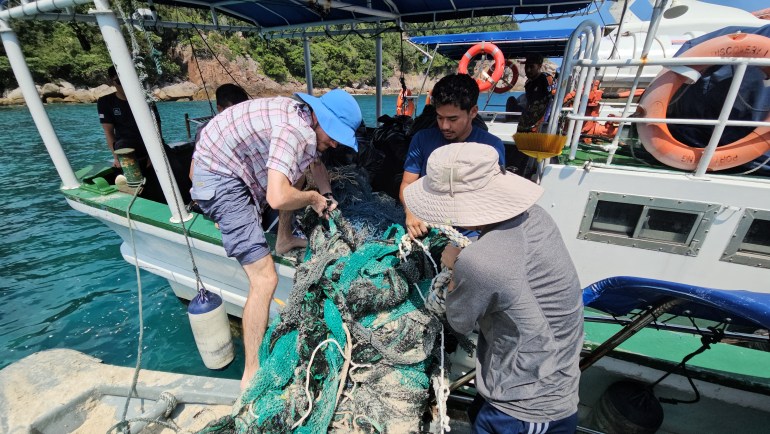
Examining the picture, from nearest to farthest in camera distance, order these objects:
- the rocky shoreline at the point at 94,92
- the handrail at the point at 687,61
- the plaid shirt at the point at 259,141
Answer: the handrail at the point at 687,61 < the plaid shirt at the point at 259,141 < the rocky shoreline at the point at 94,92

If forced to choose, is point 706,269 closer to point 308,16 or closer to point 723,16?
point 308,16

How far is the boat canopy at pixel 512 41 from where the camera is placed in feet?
21.4

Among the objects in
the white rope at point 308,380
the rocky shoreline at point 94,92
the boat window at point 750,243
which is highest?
the boat window at point 750,243

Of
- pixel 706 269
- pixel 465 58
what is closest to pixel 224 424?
pixel 706 269

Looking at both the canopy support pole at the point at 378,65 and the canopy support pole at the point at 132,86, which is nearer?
the canopy support pole at the point at 132,86

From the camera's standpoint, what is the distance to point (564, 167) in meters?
2.60

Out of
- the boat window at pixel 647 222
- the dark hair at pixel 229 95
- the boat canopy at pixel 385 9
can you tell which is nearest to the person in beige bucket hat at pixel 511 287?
the boat window at pixel 647 222

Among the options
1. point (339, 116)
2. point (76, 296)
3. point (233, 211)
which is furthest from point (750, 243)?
point (76, 296)

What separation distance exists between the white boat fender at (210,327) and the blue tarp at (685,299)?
2.66m

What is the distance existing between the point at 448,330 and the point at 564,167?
5.15 feet

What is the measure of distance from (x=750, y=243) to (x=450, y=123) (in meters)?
2.37

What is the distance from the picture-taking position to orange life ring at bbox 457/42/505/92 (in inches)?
255

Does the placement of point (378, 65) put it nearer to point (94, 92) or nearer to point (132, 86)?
point (132, 86)

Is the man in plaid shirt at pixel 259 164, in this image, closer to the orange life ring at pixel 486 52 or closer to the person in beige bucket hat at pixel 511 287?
the person in beige bucket hat at pixel 511 287
